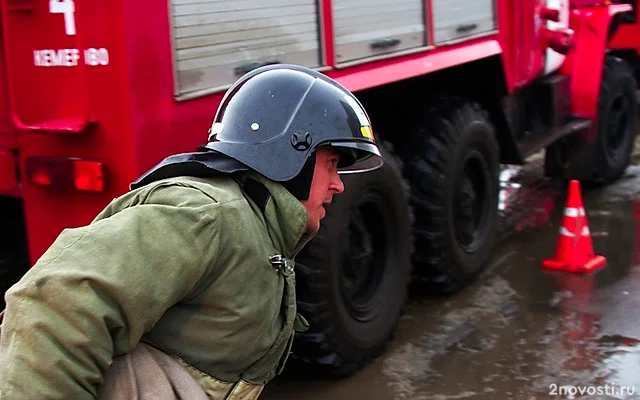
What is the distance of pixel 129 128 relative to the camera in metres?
2.97

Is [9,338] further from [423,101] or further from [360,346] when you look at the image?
[423,101]

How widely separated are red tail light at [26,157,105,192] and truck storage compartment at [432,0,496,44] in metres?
2.32

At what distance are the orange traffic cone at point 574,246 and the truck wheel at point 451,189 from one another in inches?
21.2

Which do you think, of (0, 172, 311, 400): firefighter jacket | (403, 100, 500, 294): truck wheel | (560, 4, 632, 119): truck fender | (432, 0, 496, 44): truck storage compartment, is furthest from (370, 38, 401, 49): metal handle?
(560, 4, 632, 119): truck fender

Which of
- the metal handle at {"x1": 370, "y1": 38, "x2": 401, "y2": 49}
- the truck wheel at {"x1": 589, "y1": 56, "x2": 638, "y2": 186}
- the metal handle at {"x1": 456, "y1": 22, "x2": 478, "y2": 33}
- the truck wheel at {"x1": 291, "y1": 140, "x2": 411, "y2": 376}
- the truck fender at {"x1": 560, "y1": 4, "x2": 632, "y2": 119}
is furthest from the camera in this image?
the truck wheel at {"x1": 589, "y1": 56, "x2": 638, "y2": 186}

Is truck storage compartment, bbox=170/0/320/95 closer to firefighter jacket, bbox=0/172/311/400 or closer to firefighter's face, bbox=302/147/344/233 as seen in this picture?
firefighter's face, bbox=302/147/344/233

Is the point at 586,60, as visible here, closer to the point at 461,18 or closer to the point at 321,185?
the point at 461,18

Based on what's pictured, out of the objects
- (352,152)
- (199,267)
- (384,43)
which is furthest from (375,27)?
(199,267)

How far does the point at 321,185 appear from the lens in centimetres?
191

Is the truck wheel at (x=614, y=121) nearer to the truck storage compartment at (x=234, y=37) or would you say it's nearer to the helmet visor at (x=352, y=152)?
the truck storage compartment at (x=234, y=37)

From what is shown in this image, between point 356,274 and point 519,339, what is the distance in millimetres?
1015

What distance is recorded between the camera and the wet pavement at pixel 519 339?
4.00 m

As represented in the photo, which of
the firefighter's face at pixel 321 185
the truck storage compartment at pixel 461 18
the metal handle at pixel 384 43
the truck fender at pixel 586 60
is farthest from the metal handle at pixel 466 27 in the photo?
the firefighter's face at pixel 321 185

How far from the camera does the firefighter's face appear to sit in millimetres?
1890
